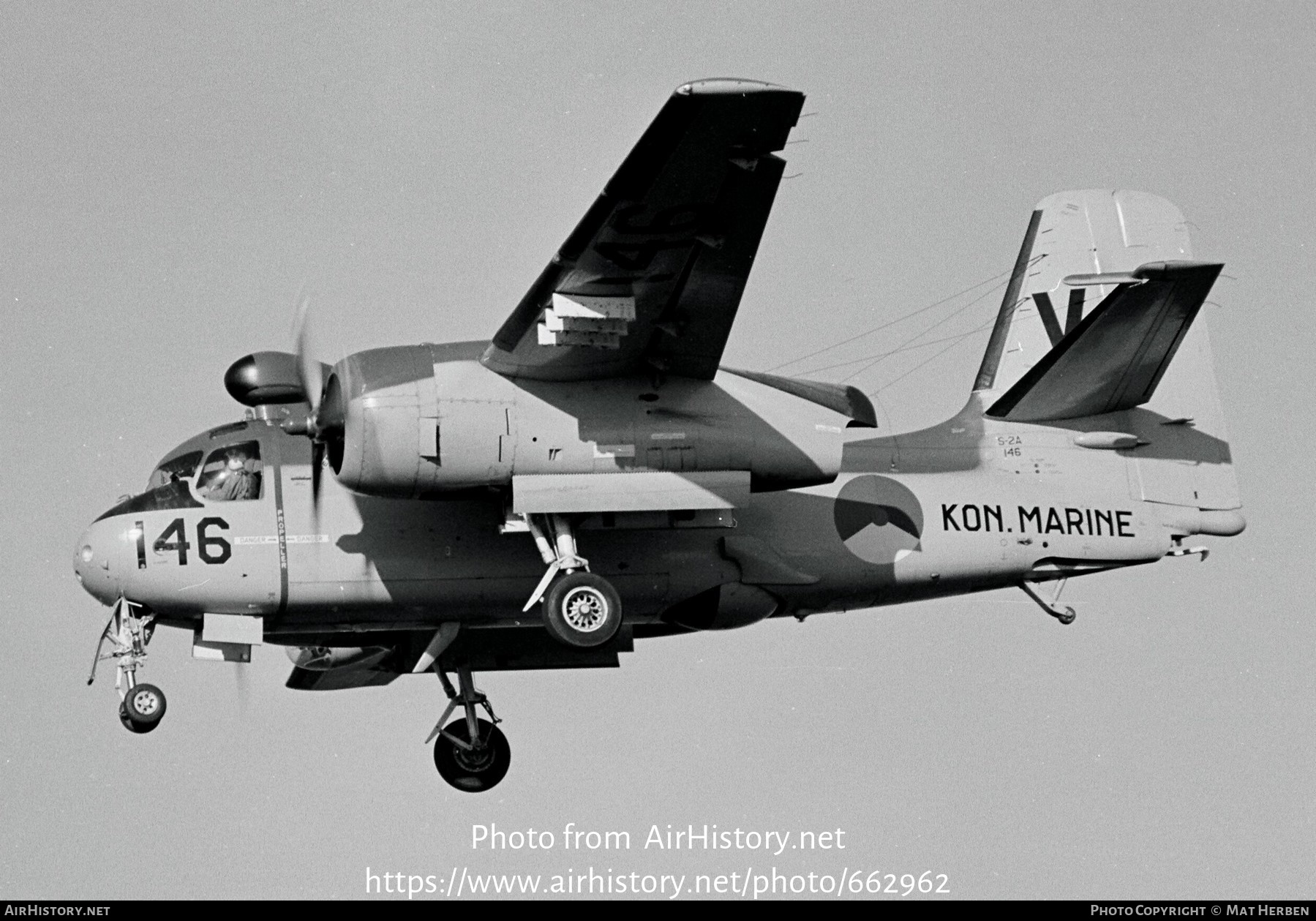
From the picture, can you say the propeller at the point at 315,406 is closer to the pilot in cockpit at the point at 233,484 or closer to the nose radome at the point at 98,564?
the pilot in cockpit at the point at 233,484

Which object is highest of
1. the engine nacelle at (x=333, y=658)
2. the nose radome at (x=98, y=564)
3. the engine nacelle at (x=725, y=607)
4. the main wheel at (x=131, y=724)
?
the nose radome at (x=98, y=564)

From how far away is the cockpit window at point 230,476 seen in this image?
75.7 feet

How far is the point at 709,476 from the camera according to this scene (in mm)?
22344

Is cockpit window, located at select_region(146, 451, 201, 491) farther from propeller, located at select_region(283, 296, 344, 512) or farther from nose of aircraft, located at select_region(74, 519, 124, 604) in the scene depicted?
propeller, located at select_region(283, 296, 344, 512)

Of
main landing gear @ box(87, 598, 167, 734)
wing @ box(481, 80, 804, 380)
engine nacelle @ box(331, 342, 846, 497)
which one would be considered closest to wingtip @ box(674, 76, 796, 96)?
wing @ box(481, 80, 804, 380)

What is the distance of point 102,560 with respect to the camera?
22.8 meters

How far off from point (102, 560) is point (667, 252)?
641cm

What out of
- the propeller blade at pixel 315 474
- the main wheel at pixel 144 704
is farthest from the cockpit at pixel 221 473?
the main wheel at pixel 144 704

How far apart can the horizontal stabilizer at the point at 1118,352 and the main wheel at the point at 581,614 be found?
18.7 ft

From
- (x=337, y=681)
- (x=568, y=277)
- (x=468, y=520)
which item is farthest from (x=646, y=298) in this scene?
(x=337, y=681)

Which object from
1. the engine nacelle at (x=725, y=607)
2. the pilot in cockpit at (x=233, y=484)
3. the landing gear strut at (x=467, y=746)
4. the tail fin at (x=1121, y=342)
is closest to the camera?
the pilot in cockpit at (x=233, y=484)

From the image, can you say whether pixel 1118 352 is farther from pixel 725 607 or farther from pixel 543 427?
pixel 543 427

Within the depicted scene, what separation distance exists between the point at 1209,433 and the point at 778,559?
5652mm

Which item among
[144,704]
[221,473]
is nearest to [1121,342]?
[221,473]
